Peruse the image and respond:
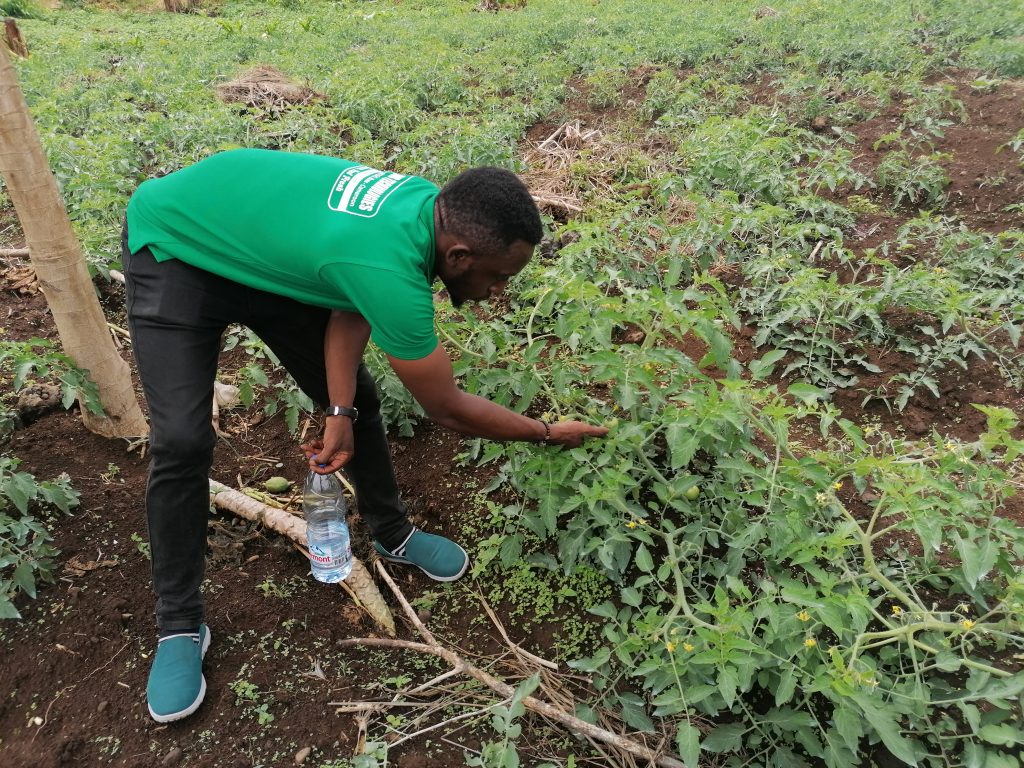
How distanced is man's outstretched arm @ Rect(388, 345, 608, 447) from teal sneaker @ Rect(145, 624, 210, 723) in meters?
1.06

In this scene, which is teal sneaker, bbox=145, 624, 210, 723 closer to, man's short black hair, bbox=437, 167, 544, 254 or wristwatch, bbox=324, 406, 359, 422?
wristwatch, bbox=324, 406, 359, 422

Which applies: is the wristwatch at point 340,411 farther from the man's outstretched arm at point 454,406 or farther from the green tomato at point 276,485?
the green tomato at point 276,485

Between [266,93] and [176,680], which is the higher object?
[266,93]

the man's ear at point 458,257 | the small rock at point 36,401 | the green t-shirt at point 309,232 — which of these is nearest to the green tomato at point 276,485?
the small rock at point 36,401

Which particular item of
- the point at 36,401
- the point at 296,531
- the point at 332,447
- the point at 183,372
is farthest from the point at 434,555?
the point at 36,401

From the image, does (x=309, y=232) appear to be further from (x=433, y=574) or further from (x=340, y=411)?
(x=433, y=574)

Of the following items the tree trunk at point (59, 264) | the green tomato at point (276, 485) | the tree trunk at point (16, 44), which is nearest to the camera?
the tree trunk at point (59, 264)

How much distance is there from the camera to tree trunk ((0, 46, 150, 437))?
7.47 feet

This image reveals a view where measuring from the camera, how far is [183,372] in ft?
6.19

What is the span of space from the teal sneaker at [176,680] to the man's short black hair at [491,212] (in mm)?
1497

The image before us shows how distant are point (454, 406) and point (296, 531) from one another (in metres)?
1.11

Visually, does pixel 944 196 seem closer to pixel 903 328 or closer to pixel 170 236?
pixel 903 328

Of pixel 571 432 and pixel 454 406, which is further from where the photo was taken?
pixel 571 432

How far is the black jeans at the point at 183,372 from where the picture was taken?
187 centimetres
